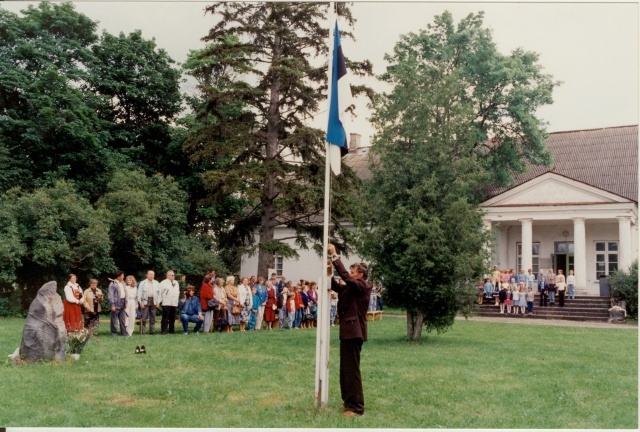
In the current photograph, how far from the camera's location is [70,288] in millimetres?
17328

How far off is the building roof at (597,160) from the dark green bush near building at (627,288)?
521 cm

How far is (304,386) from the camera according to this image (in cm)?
1134

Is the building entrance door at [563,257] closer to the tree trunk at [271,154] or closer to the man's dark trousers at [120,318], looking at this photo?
the tree trunk at [271,154]

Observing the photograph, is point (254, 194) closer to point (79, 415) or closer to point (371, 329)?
point (371, 329)

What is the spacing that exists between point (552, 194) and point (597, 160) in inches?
168

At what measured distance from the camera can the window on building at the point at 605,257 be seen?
3706 cm

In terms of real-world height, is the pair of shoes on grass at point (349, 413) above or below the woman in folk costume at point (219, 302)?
below

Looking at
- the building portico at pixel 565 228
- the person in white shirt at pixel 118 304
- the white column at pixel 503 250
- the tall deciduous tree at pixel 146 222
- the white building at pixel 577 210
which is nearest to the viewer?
the person in white shirt at pixel 118 304

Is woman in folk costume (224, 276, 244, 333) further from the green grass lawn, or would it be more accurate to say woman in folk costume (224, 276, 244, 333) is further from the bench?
the bench

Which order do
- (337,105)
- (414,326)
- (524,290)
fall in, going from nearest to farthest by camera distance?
(337,105) → (414,326) → (524,290)

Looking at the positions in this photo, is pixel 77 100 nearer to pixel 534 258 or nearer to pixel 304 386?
pixel 304 386

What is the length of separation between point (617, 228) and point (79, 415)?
33.8 meters

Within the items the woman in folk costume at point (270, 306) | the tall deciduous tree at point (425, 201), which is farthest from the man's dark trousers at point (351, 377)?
the woman in folk costume at point (270, 306)

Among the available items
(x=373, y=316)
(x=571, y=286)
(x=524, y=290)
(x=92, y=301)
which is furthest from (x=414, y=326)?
(x=571, y=286)
